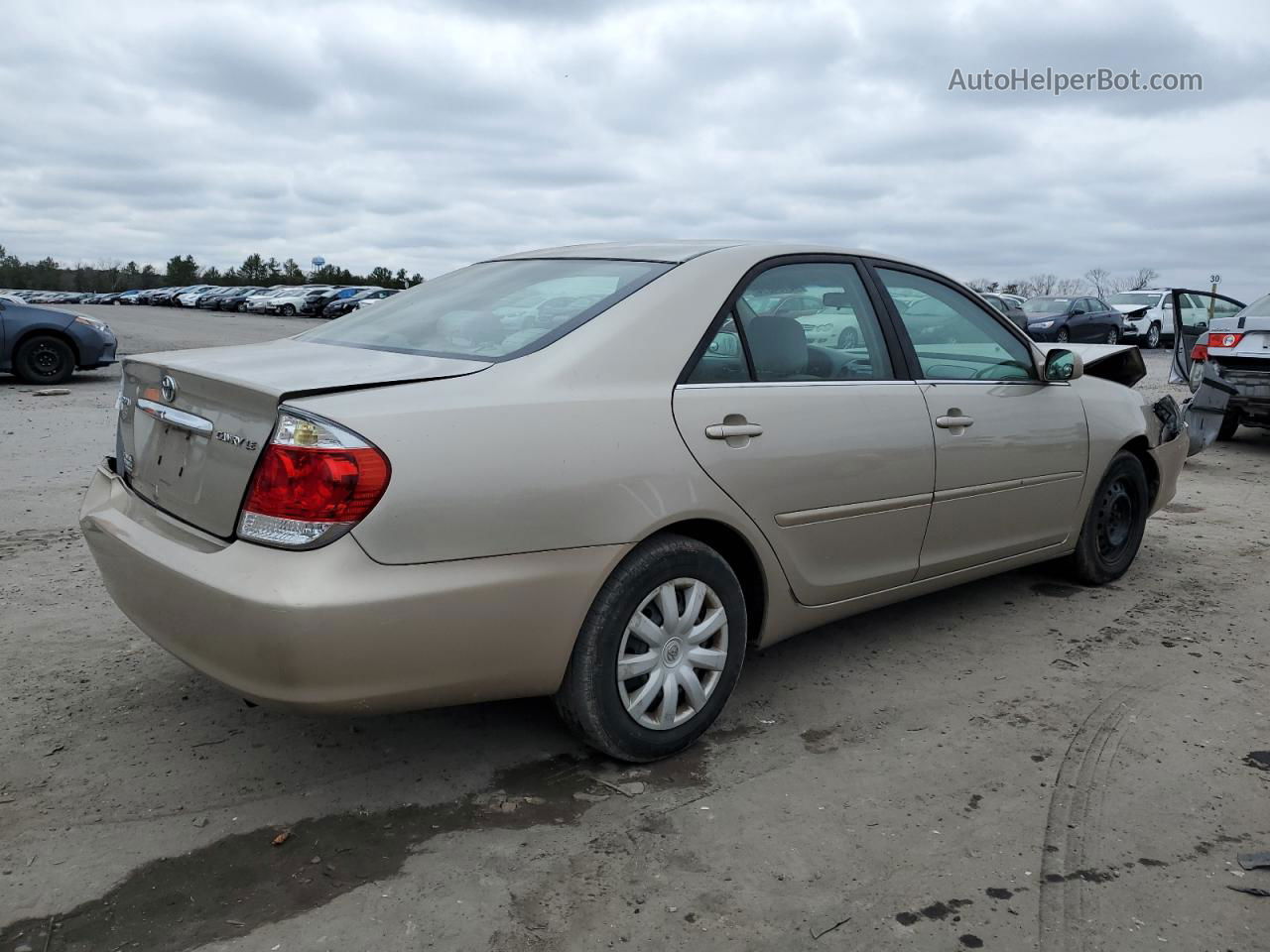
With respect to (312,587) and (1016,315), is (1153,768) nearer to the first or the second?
(312,587)

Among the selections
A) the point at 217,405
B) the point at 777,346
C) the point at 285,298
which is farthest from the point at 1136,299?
the point at 285,298

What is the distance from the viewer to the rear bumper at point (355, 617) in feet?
8.29

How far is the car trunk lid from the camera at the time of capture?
2.69 metres

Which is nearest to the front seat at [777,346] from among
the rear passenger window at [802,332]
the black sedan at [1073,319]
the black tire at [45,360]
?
the rear passenger window at [802,332]

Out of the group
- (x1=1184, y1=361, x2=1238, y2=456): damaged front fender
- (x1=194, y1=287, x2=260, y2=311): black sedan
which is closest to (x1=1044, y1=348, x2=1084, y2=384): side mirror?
(x1=1184, y1=361, x2=1238, y2=456): damaged front fender

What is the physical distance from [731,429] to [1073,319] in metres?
24.3

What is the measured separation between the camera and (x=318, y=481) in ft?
8.35

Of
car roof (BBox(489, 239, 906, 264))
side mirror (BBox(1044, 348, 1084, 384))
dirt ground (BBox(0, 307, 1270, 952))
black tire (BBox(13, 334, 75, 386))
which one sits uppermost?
car roof (BBox(489, 239, 906, 264))

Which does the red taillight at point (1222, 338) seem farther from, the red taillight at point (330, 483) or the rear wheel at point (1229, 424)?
the red taillight at point (330, 483)

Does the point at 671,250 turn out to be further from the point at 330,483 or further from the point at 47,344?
the point at 47,344

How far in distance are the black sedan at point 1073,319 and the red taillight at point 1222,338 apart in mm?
14872

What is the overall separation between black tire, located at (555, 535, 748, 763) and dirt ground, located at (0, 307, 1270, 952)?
12cm

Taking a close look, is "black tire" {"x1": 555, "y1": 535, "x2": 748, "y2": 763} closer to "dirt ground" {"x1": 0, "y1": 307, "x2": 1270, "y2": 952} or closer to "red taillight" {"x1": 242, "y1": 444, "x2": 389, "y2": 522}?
"dirt ground" {"x1": 0, "y1": 307, "x2": 1270, "y2": 952}

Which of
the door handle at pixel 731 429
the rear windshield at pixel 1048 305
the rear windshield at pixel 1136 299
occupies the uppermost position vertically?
the rear windshield at pixel 1136 299
